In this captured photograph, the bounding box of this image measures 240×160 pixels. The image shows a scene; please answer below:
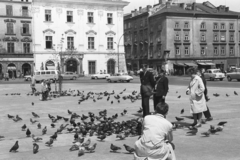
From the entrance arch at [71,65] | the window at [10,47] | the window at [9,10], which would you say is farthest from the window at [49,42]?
the window at [9,10]

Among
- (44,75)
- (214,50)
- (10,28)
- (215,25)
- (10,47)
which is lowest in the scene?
(44,75)

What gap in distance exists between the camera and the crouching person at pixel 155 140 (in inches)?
182

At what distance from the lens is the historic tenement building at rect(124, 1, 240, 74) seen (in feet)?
222

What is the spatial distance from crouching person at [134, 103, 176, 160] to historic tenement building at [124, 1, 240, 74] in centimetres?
6225

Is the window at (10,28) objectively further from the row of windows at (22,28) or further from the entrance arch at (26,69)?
the entrance arch at (26,69)

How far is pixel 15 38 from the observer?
65.2 metres

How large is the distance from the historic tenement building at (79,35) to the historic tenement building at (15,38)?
8.27 m

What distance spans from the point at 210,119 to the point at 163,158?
6864 millimetres

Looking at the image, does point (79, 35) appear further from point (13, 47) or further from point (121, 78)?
point (121, 78)

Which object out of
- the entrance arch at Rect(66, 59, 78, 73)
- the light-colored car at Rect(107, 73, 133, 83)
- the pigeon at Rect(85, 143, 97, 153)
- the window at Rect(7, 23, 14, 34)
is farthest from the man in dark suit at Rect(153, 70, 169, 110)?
the window at Rect(7, 23, 14, 34)

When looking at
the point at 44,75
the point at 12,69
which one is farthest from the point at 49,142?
the point at 12,69

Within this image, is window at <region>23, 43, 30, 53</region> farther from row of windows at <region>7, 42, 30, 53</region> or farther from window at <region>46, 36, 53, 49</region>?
window at <region>46, 36, 53, 49</region>

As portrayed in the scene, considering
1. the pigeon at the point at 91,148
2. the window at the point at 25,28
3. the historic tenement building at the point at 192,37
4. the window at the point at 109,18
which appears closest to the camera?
the pigeon at the point at 91,148

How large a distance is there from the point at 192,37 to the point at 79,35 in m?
24.2
